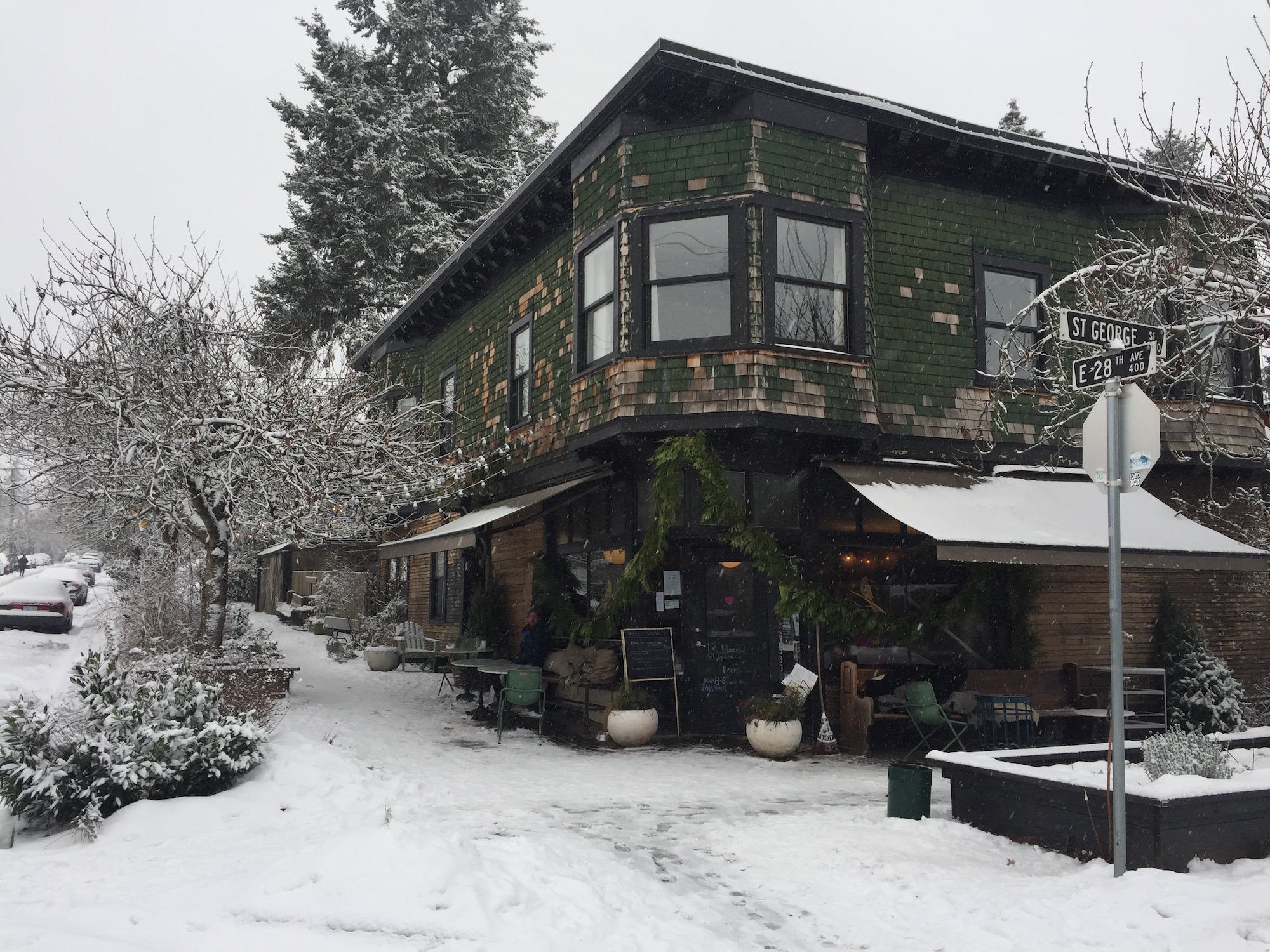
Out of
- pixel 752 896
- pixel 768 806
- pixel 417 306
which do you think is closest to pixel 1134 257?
pixel 768 806

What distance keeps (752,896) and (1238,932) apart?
101 inches

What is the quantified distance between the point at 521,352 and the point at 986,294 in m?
7.55

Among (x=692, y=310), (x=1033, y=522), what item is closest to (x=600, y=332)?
(x=692, y=310)

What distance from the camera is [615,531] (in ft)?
43.3

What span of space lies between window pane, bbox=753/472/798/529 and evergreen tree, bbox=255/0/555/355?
71.6ft

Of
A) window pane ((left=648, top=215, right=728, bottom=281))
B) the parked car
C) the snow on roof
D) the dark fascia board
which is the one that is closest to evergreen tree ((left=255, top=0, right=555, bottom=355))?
the dark fascia board

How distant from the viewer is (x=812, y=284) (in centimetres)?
1195

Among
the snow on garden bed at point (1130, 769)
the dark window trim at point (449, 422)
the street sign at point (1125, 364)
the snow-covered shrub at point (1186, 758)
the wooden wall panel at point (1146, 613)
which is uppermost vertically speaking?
the dark window trim at point (449, 422)

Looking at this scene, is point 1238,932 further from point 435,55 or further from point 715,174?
point 435,55

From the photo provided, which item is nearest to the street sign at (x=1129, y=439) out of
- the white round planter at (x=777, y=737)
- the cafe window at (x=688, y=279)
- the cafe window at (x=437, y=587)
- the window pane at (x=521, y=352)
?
the white round planter at (x=777, y=737)

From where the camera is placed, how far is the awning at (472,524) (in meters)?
13.2

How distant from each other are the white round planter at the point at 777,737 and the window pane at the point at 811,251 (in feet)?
17.6

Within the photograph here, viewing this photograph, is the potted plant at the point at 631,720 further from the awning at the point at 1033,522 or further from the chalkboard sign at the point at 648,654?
the awning at the point at 1033,522

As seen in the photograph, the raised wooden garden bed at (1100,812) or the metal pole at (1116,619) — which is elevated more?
the metal pole at (1116,619)
